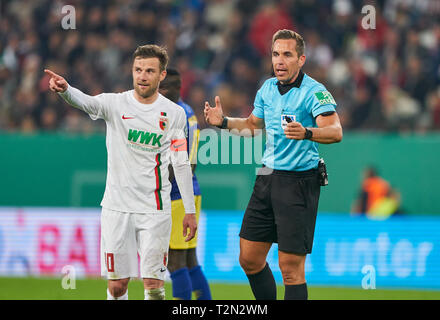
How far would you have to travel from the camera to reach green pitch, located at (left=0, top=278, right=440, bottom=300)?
9.53 metres

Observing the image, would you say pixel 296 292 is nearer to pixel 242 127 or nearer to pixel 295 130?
pixel 295 130

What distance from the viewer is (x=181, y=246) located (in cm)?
757

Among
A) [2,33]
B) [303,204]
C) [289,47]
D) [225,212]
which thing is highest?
[2,33]

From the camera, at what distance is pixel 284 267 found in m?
6.44

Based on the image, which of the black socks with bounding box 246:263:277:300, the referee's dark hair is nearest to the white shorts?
the black socks with bounding box 246:263:277:300

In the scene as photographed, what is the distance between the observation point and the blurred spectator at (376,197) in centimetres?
1266

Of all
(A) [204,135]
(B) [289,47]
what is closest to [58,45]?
(A) [204,135]

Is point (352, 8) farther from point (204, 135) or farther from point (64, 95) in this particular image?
point (64, 95)

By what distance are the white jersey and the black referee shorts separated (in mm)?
794

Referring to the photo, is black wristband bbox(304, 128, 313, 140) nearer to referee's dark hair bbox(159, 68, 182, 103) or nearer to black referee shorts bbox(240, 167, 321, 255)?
black referee shorts bbox(240, 167, 321, 255)

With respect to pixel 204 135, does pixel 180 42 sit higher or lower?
higher

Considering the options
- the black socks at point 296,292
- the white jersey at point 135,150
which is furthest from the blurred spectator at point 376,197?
the white jersey at point 135,150

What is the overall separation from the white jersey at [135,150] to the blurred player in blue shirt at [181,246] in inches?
37.8

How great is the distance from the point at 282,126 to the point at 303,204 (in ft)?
2.14
